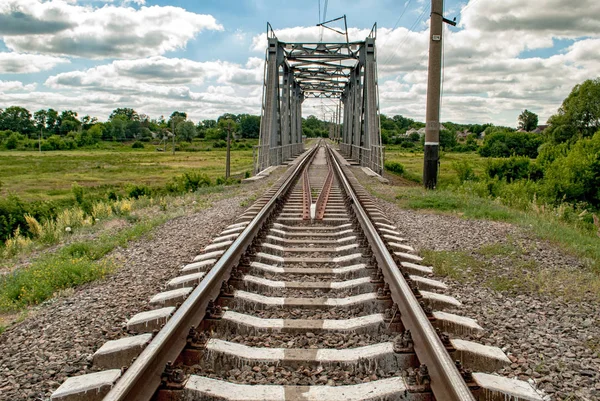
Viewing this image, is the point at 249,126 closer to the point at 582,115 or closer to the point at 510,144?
the point at 510,144

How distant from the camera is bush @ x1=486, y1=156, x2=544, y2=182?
20016 mm

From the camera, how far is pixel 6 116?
121 meters

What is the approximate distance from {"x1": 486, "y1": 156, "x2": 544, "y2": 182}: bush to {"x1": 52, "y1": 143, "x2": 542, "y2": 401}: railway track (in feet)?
53.7

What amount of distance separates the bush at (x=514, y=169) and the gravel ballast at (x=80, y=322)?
1638cm

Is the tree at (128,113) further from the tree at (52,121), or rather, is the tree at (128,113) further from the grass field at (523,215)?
the grass field at (523,215)

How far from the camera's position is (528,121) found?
11475 centimetres

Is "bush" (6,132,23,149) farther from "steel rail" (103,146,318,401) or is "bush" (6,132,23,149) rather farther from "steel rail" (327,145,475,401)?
"steel rail" (327,145,475,401)

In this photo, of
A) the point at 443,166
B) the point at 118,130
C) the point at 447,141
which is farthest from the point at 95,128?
the point at 443,166

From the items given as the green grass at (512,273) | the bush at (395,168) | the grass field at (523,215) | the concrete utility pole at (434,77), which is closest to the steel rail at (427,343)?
the green grass at (512,273)

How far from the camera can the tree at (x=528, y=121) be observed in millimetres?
114312

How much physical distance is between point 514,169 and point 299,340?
19.2 meters

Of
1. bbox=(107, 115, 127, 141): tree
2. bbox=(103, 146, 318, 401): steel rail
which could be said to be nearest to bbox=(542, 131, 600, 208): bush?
bbox=(103, 146, 318, 401): steel rail

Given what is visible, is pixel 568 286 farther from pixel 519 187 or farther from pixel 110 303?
pixel 519 187

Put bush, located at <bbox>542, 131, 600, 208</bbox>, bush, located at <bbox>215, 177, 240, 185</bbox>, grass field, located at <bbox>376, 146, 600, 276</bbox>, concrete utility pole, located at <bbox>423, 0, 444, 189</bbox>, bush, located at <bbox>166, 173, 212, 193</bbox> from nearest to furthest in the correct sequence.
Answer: grass field, located at <bbox>376, 146, 600, 276</bbox>
concrete utility pole, located at <bbox>423, 0, 444, 189</bbox>
bush, located at <bbox>542, 131, 600, 208</bbox>
bush, located at <bbox>215, 177, 240, 185</bbox>
bush, located at <bbox>166, 173, 212, 193</bbox>
